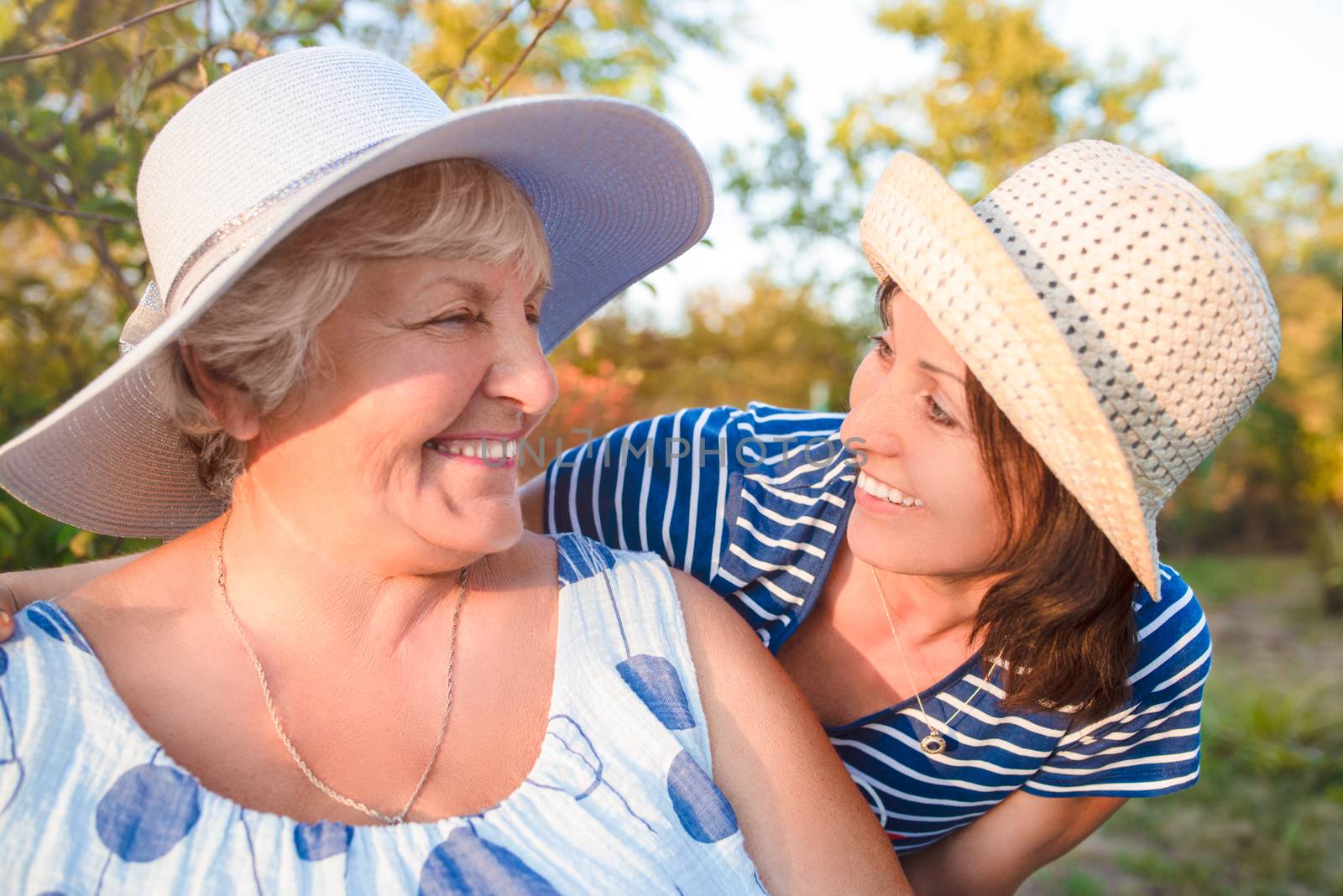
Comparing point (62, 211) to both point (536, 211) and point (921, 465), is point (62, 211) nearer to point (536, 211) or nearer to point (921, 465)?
point (536, 211)

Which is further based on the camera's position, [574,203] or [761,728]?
[574,203]

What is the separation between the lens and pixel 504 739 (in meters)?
1.80

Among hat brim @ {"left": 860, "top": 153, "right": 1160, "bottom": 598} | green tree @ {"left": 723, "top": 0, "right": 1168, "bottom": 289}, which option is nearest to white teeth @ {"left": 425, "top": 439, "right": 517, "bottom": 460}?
hat brim @ {"left": 860, "top": 153, "right": 1160, "bottom": 598}

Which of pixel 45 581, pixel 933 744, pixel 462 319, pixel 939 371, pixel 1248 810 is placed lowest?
pixel 1248 810

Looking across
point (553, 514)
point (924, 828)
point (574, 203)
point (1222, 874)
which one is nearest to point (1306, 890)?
point (1222, 874)

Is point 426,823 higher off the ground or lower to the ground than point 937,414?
lower

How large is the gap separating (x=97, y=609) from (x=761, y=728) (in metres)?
1.13

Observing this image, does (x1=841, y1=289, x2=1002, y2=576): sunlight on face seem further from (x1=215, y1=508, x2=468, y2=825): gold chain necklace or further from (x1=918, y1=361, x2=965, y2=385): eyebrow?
(x1=215, y1=508, x2=468, y2=825): gold chain necklace

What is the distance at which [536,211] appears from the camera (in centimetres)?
203

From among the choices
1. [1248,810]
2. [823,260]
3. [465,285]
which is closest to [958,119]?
[823,260]

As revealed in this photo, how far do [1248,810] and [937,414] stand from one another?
426cm

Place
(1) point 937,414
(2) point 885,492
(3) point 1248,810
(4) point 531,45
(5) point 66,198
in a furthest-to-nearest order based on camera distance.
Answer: (3) point 1248,810 < (5) point 66,198 < (4) point 531,45 < (2) point 885,492 < (1) point 937,414

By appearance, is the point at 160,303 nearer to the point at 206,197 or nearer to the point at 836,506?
the point at 206,197

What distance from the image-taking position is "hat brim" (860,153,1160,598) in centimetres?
163
